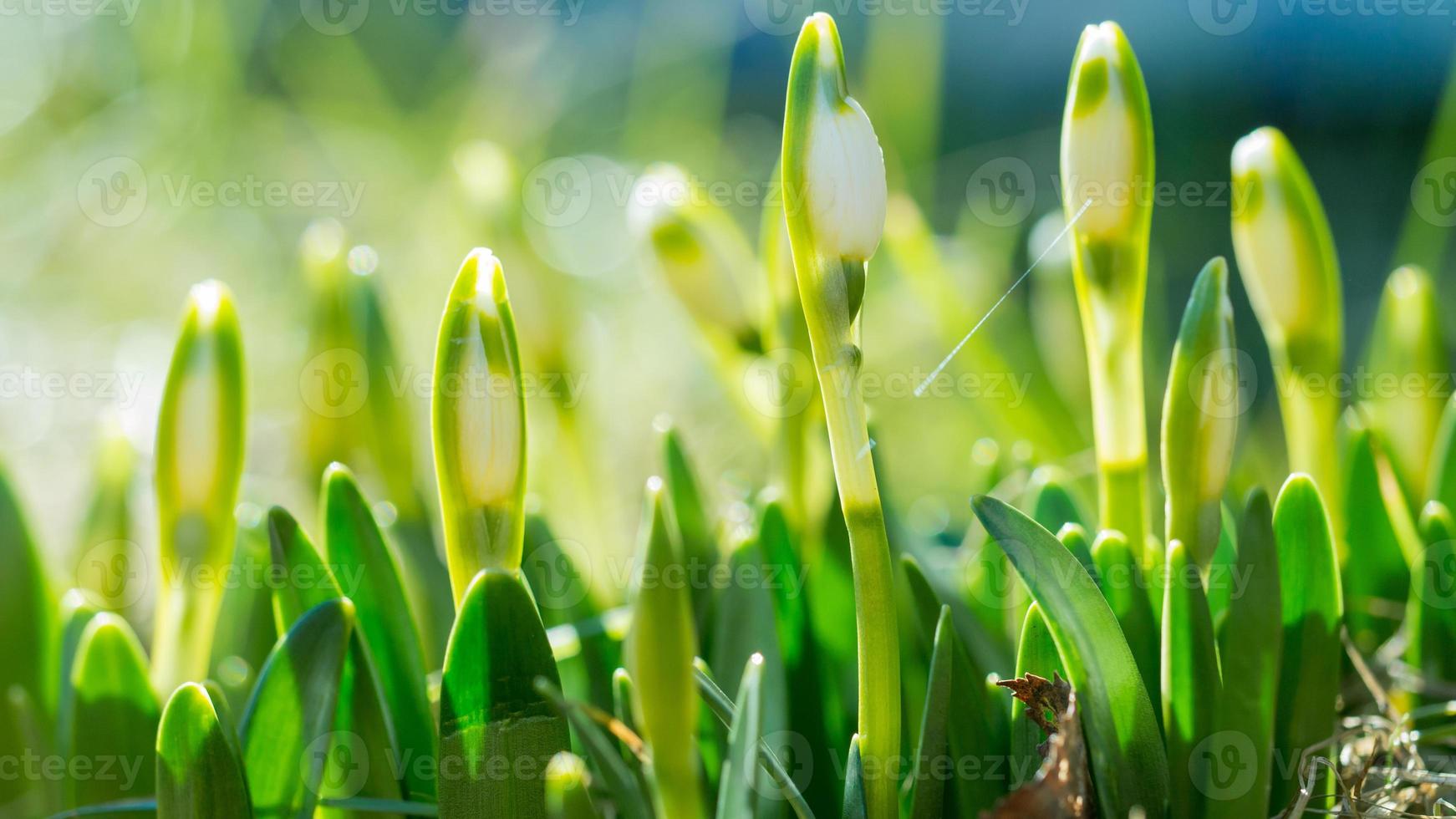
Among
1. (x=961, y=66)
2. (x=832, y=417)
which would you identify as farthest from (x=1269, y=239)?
(x=961, y=66)

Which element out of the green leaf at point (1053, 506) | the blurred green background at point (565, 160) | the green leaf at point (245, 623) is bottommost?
the green leaf at point (245, 623)

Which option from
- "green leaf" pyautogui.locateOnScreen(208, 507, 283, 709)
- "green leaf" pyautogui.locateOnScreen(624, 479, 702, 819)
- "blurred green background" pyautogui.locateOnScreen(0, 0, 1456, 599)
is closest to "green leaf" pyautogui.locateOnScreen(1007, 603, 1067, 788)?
"green leaf" pyautogui.locateOnScreen(624, 479, 702, 819)

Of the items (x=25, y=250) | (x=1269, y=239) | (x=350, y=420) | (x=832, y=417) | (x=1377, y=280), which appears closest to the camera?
(x=832, y=417)

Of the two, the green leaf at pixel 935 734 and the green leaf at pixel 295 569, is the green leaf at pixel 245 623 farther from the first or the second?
the green leaf at pixel 935 734

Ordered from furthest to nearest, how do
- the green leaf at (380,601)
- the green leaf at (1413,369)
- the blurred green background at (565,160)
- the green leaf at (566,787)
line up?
1. the blurred green background at (565,160)
2. the green leaf at (1413,369)
3. the green leaf at (380,601)
4. the green leaf at (566,787)

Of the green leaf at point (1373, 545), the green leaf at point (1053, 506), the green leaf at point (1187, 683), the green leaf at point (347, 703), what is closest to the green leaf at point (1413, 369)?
the green leaf at point (1373, 545)

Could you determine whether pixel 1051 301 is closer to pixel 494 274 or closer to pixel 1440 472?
pixel 1440 472

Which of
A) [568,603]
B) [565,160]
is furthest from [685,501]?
[565,160]
